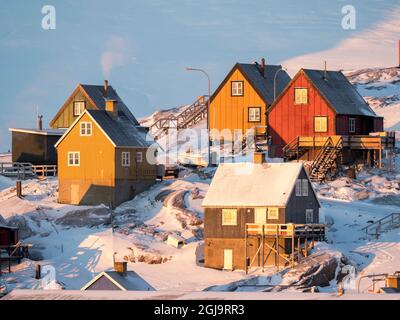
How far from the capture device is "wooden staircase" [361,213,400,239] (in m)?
67.4

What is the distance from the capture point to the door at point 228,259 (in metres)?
64.3

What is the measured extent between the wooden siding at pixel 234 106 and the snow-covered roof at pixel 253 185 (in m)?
24.7

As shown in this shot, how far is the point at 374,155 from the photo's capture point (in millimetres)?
82000

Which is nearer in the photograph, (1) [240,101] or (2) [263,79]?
(1) [240,101]

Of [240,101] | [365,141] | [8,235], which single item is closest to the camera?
[8,235]

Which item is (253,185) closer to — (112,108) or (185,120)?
(112,108)

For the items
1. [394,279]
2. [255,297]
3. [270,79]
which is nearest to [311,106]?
[270,79]

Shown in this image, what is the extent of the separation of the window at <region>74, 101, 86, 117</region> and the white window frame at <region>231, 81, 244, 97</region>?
11676 millimetres

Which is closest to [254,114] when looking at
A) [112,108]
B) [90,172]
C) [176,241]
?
[112,108]

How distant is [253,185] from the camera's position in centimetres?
6712

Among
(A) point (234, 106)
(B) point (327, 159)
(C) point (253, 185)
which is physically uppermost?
(A) point (234, 106)

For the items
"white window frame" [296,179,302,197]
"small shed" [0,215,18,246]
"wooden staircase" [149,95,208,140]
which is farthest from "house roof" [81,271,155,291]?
"wooden staircase" [149,95,208,140]

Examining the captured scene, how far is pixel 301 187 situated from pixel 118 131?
598 inches
